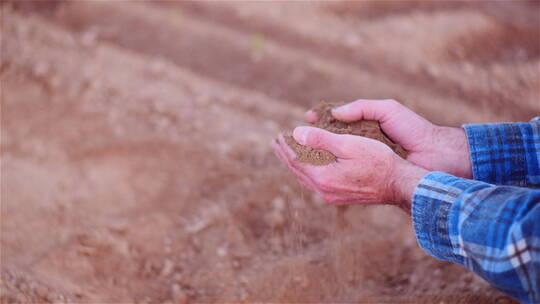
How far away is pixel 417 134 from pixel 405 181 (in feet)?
1.33

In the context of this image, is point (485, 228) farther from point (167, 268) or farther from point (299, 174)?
point (167, 268)

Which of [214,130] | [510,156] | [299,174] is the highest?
[510,156]

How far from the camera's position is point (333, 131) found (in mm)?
1723

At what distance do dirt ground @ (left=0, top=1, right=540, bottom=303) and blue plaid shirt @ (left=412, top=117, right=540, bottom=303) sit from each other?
63 cm

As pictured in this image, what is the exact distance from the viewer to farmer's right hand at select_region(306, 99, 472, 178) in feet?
5.78

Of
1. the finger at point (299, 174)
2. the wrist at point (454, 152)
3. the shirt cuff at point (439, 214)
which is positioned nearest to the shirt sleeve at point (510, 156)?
the wrist at point (454, 152)

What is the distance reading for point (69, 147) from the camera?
256cm

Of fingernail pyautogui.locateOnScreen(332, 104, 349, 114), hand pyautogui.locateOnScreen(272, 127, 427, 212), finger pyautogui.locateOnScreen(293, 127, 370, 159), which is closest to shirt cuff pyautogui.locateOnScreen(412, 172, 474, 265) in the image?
hand pyautogui.locateOnScreen(272, 127, 427, 212)

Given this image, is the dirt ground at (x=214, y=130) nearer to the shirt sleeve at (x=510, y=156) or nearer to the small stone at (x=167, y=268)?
the small stone at (x=167, y=268)

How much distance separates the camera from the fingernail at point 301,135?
1612mm

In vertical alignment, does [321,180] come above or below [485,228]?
below

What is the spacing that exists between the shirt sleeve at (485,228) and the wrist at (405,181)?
3.7 inches

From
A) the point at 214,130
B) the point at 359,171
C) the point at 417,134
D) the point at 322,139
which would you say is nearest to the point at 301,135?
the point at 322,139

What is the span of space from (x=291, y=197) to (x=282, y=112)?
0.86 m
